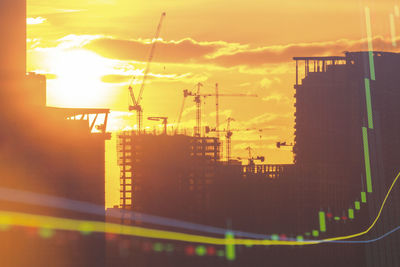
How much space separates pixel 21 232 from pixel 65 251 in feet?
19.8

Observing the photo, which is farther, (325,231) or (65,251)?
(325,231)

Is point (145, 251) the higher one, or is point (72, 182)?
point (72, 182)

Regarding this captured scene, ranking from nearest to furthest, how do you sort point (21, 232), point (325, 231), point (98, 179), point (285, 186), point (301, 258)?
point (21, 232), point (98, 179), point (301, 258), point (325, 231), point (285, 186)

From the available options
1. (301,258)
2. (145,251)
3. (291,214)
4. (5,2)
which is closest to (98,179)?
(5,2)

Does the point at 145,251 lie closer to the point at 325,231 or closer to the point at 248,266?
the point at 248,266

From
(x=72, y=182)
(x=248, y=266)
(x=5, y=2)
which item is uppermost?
(x=5, y=2)

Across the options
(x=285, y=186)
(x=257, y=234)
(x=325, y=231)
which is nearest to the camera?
(x=257, y=234)

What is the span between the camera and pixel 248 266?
432 ft

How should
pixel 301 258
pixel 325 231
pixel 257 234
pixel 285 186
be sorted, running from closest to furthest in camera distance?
1. pixel 301 258
2. pixel 257 234
3. pixel 325 231
4. pixel 285 186

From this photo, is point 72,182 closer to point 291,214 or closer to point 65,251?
point 65,251

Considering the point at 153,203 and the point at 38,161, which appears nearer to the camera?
the point at 38,161

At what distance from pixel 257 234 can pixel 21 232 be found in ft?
239

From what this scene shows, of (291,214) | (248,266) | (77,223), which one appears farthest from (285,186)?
(77,223)

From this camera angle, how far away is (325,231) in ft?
557
